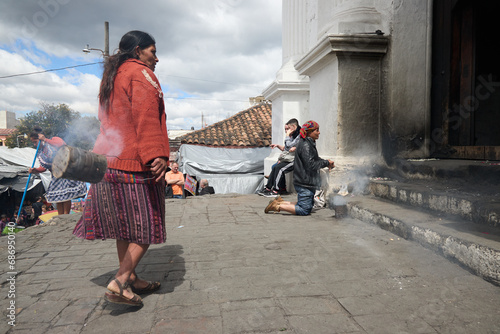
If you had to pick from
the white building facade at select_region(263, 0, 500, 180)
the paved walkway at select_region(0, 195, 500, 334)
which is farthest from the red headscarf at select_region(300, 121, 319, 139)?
the paved walkway at select_region(0, 195, 500, 334)

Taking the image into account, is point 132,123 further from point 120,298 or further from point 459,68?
point 459,68

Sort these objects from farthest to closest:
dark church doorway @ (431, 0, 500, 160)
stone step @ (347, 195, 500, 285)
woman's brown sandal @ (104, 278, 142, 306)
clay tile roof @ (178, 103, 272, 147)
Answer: clay tile roof @ (178, 103, 272, 147) < dark church doorway @ (431, 0, 500, 160) < stone step @ (347, 195, 500, 285) < woman's brown sandal @ (104, 278, 142, 306)

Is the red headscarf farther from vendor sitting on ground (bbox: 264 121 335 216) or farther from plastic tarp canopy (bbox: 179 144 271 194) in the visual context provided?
plastic tarp canopy (bbox: 179 144 271 194)

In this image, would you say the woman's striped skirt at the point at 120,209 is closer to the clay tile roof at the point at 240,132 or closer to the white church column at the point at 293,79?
the white church column at the point at 293,79

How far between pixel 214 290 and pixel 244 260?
0.64 metres

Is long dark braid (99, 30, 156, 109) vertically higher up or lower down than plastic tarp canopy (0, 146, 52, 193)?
higher up

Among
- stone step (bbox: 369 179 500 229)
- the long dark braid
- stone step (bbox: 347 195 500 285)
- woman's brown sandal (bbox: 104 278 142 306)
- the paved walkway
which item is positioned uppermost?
the long dark braid

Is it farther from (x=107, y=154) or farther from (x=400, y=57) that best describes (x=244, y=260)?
(x=400, y=57)

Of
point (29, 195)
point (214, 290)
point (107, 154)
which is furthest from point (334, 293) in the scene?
point (29, 195)

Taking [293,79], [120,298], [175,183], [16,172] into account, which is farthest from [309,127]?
[16,172]

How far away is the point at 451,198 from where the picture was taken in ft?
10.8

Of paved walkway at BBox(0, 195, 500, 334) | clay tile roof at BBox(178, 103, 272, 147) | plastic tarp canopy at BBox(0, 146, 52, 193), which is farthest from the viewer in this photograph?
clay tile roof at BBox(178, 103, 272, 147)

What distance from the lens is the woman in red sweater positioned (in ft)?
7.10

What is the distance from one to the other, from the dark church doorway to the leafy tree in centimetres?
470
